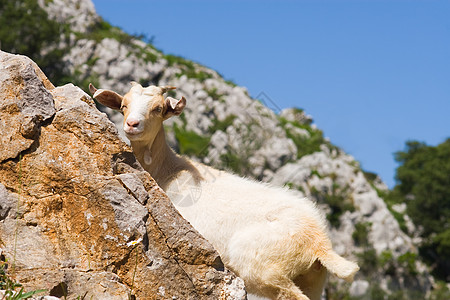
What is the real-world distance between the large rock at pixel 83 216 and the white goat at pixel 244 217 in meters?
1.79

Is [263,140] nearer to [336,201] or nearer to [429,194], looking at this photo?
[336,201]

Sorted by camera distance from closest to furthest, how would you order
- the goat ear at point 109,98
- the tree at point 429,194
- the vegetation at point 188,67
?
the goat ear at point 109,98
the vegetation at point 188,67
the tree at point 429,194

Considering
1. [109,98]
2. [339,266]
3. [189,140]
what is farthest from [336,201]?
[339,266]

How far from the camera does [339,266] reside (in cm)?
743

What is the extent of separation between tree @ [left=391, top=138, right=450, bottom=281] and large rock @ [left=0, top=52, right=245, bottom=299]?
5798 cm

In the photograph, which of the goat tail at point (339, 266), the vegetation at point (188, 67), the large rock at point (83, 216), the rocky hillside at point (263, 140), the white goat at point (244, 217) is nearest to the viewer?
the large rock at point (83, 216)

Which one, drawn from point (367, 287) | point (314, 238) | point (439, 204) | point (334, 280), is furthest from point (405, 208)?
point (314, 238)

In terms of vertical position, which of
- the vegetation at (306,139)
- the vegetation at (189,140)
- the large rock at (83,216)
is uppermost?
the vegetation at (306,139)

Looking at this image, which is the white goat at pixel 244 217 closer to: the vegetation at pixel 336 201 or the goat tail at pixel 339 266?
the goat tail at pixel 339 266

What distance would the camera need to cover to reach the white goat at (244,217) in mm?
7711

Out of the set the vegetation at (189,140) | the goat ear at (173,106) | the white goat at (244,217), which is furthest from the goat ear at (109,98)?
the vegetation at (189,140)

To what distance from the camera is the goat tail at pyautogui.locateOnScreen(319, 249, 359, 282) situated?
7316 millimetres

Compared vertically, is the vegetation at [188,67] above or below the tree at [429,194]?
below

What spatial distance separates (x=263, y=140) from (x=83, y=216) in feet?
123
